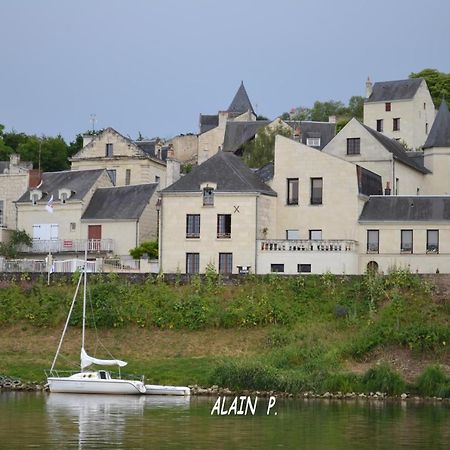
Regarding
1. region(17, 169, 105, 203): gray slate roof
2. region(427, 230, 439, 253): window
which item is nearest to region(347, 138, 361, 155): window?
region(427, 230, 439, 253): window

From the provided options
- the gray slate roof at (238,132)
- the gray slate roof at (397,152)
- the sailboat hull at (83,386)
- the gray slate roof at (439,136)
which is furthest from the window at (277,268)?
the gray slate roof at (238,132)

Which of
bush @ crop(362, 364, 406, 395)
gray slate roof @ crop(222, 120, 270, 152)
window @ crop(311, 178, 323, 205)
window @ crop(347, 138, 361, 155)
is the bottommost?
bush @ crop(362, 364, 406, 395)

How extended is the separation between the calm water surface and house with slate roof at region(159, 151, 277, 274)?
1580cm

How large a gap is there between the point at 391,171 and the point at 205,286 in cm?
1814

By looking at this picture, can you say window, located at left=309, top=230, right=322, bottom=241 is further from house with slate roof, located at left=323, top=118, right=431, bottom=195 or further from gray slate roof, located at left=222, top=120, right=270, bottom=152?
gray slate roof, located at left=222, top=120, right=270, bottom=152

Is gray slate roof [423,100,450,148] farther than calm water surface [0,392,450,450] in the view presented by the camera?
Yes

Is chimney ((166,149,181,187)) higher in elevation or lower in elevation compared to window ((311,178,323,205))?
higher

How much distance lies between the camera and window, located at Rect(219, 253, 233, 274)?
6222 cm

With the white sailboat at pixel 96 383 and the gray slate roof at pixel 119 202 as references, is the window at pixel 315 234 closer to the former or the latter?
the gray slate roof at pixel 119 202

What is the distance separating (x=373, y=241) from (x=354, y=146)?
467 inches

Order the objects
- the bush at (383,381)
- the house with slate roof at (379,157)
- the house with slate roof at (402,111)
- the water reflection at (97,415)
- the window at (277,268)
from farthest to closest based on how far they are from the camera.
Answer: the house with slate roof at (402,111) < the house with slate roof at (379,157) < the window at (277,268) < the bush at (383,381) < the water reflection at (97,415)

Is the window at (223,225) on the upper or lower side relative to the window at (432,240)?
upper

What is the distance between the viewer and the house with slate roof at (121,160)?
8606cm

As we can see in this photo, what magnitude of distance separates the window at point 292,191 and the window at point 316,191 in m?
0.91
